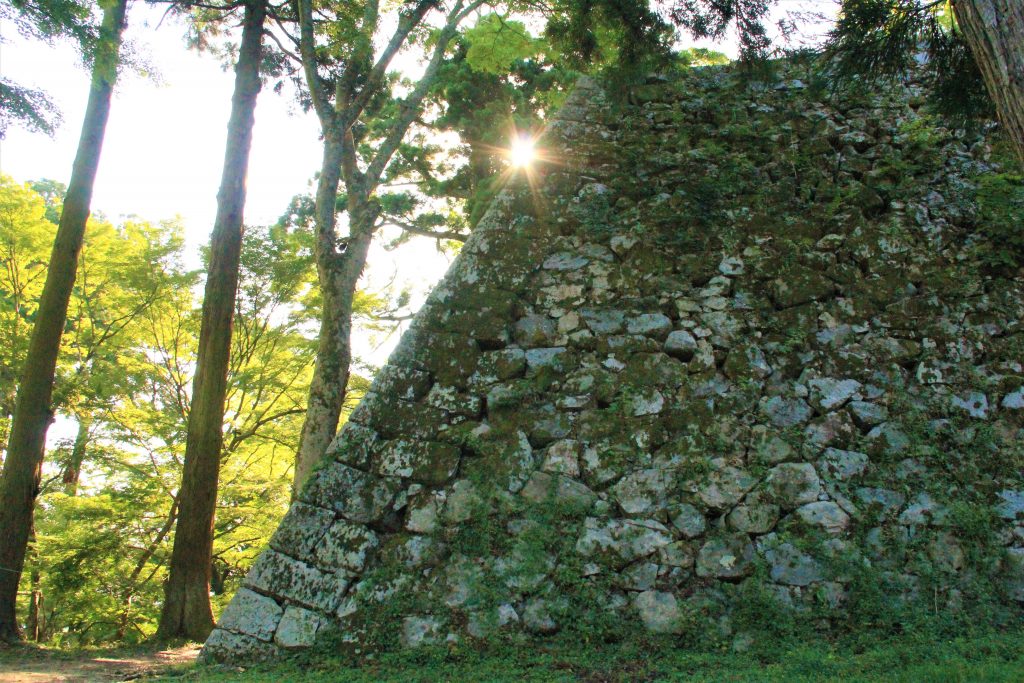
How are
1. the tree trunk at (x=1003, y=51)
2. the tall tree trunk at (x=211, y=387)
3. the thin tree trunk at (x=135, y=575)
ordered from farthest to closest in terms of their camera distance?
the thin tree trunk at (x=135, y=575) → the tall tree trunk at (x=211, y=387) → the tree trunk at (x=1003, y=51)

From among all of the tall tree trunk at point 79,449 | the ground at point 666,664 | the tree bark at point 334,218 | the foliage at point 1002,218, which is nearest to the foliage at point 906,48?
the foliage at point 1002,218

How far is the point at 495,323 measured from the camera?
14.7ft

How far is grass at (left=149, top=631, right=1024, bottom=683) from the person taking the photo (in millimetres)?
3096

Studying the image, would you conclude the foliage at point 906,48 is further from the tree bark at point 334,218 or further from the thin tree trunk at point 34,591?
the thin tree trunk at point 34,591

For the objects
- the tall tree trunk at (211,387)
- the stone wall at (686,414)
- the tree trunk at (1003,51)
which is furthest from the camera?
the tall tree trunk at (211,387)

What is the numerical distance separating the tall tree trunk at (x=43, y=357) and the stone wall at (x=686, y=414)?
172 inches

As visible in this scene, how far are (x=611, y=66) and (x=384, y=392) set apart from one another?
10.7 feet

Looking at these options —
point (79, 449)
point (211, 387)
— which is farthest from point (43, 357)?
point (79, 449)

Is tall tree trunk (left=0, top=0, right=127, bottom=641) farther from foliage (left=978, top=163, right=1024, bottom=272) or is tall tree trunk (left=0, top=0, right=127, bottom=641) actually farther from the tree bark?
foliage (left=978, top=163, right=1024, bottom=272)

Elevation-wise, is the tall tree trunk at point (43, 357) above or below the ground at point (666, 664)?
above

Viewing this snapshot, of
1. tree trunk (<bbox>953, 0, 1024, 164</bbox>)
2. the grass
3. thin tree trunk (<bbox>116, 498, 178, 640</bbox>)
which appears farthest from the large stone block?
thin tree trunk (<bbox>116, 498, 178, 640</bbox>)

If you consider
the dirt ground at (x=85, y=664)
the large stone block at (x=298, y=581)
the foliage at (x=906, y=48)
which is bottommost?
the dirt ground at (x=85, y=664)

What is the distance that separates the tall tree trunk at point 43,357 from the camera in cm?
637

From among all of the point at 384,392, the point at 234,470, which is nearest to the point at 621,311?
the point at 384,392
